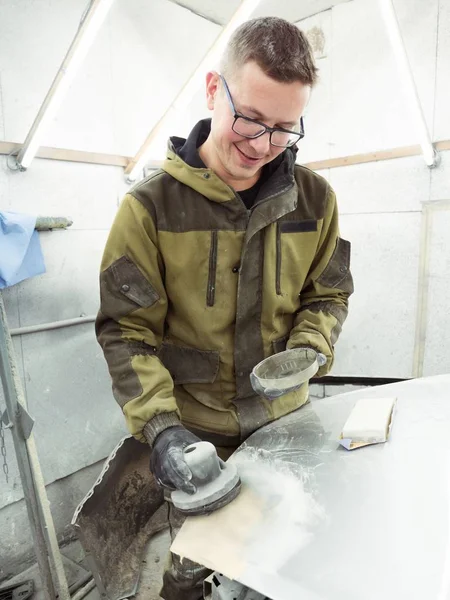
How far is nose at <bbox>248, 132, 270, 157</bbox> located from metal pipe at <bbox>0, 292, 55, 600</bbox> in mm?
1199

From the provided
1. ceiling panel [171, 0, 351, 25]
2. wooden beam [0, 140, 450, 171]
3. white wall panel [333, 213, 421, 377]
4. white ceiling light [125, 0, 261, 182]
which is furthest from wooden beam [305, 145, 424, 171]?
Result: white ceiling light [125, 0, 261, 182]

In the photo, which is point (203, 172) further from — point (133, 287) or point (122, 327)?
point (122, 327)

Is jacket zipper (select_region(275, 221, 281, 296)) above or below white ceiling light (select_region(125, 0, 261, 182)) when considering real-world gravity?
below

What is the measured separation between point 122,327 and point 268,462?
520 mm

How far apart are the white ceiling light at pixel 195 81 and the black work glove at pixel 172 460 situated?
140 cm

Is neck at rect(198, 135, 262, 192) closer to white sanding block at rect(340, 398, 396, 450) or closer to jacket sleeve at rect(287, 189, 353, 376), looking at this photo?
jacket sleeve at rect(287, 189, 353, 376)

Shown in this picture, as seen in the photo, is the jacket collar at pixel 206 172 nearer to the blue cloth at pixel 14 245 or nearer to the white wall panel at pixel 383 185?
the blue cloth at pixel 14 245

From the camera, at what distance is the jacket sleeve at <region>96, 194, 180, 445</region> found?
1101 millimetres

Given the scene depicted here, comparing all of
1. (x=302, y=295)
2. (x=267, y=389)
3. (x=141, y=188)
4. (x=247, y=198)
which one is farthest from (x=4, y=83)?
(x=267, y=389)

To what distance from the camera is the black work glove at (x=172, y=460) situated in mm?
897

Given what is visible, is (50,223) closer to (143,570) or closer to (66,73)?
(66,73)

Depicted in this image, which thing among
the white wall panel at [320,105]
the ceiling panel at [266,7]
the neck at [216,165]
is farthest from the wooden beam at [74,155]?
the white wall panel at [320,105]

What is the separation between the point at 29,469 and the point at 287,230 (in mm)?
1411

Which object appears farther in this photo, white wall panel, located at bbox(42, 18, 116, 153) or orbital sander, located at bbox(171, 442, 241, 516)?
white wall panel, located at bbox(42, 18, 116, 153)
